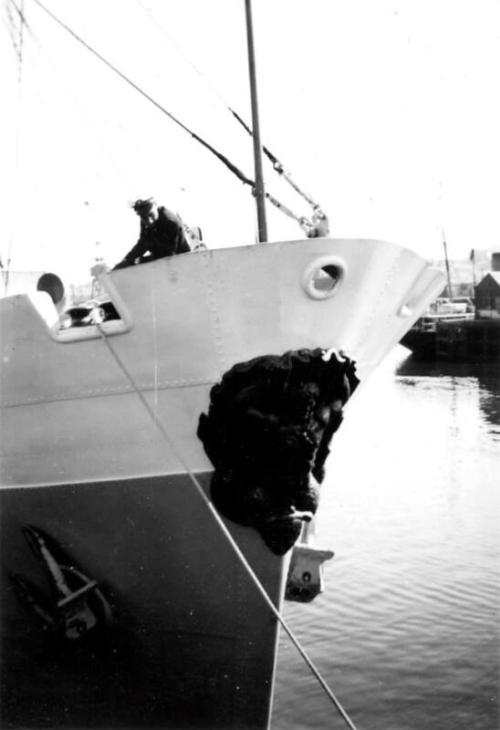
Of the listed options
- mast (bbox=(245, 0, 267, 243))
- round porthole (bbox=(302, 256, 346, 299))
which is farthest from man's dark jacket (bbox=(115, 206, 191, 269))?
round porthole (bbox=(302, 256, 346, 299))

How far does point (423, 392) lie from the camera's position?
29.3m

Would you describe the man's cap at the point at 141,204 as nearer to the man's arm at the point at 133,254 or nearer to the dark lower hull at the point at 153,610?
the man's arm at the point at 133,254

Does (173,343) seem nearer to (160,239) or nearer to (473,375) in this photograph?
(160,239)

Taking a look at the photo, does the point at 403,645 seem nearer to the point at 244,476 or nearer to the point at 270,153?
the point at 244,476

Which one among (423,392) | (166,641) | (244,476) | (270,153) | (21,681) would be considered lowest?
(423,392)

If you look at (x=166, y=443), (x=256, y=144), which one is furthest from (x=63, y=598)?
(x=256, y=144)

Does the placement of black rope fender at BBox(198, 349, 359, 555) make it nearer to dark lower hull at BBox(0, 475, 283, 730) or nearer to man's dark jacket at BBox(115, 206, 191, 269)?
dark lower hull at BBox(0, 475, 283, 730)

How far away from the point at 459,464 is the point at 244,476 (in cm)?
1250

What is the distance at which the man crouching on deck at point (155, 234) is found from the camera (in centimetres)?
524

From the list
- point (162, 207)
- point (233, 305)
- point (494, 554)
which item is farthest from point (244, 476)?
point (494, 554)

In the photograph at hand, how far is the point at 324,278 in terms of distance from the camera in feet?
16.5

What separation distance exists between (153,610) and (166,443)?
1.32 m

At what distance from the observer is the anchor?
213 inches

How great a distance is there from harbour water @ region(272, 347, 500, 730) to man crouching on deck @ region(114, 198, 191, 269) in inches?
74.7
